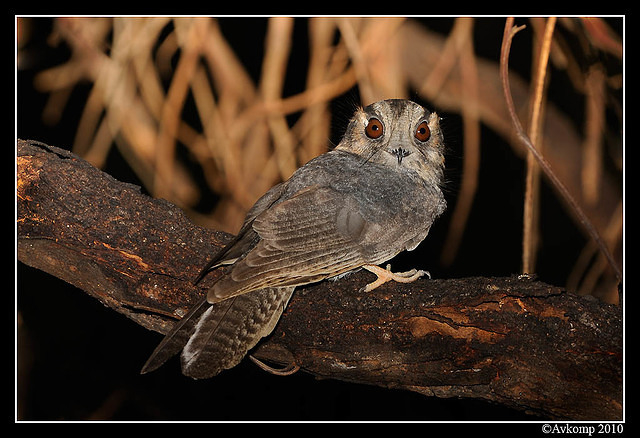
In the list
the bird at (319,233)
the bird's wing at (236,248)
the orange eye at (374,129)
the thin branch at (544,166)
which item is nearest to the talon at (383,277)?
the bird at (319,233)

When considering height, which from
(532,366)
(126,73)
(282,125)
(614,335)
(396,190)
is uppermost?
(126,73)

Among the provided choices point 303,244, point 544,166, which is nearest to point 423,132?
point 544,166

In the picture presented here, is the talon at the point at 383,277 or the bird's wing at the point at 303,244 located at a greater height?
the bird's wing at the point at 303,244

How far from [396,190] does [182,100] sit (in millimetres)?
1426

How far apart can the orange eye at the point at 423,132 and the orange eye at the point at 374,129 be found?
13 centimetres

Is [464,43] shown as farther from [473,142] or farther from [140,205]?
[140,205]

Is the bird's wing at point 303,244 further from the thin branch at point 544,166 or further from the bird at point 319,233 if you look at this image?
the thin branch at point 544,166

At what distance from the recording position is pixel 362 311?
189 centimetres

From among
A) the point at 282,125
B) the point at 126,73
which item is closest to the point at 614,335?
the point at 282,125

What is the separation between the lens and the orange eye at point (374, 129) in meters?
2.11

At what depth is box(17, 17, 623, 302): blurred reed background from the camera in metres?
2.64

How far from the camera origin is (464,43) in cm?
273

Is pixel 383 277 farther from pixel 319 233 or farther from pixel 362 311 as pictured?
pixel 319 233

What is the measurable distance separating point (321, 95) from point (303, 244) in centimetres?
127
